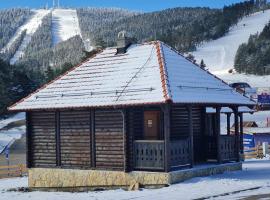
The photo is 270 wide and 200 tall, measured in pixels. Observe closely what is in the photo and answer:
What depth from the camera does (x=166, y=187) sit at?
19.1 meters

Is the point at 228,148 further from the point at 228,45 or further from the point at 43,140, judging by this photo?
the point at 228,45

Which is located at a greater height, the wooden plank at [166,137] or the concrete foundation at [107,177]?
the wooden plank at [166,137]

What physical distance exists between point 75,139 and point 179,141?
4506mm

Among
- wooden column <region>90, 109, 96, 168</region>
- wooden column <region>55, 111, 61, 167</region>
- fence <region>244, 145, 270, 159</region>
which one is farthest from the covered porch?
fence <region>244, 145, 270, 159</region>

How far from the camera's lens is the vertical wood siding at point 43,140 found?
23734mm

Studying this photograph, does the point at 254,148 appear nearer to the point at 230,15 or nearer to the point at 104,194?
the point at 104,194

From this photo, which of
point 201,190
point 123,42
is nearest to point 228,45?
point 123,42

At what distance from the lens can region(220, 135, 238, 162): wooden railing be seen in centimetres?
2317

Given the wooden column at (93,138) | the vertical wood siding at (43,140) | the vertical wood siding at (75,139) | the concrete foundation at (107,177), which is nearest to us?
the concrete foundation at (107,177)

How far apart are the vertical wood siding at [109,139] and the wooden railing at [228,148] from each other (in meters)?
4.29

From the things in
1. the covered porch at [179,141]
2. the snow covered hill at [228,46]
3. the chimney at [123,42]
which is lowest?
the covered porch at [179,141]

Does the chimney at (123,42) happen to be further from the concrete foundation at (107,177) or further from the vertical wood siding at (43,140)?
the concrete foundation at (107,177)

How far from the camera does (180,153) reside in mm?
20734

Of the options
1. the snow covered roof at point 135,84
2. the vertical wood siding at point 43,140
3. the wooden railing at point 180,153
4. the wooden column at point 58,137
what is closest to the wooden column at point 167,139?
the wooden railing at point 180,153
